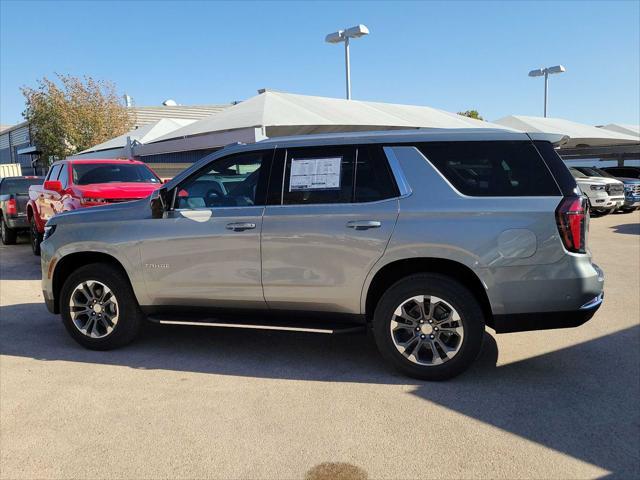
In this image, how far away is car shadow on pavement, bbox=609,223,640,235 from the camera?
12938 millimetres

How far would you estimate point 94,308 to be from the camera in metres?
4.92

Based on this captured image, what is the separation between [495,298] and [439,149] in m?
1.16

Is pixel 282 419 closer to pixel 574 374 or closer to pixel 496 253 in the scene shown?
pixel 496 253

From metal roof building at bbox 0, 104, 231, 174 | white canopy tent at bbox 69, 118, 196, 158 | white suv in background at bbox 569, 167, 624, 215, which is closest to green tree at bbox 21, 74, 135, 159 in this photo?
metal roof building at bbox 0, 104, 231, 174

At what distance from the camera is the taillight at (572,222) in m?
3.73

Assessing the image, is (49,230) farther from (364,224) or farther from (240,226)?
(364,224)

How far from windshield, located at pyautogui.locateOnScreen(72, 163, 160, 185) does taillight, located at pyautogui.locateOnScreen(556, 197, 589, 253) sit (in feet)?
25.7

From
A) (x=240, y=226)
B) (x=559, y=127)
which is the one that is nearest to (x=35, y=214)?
(x=240, y=226)

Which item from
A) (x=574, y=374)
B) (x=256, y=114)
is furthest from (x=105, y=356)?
(x=256, y=114)

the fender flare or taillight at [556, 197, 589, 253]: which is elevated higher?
taillight at [556, 197, 589, 253]

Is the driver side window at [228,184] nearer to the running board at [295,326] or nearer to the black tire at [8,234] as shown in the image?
the running board at [295,326]

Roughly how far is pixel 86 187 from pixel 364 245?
263 inches

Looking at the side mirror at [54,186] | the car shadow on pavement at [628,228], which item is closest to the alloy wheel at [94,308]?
the side mirror at [54,186]

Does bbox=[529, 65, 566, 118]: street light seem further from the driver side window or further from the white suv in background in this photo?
the driver side window
